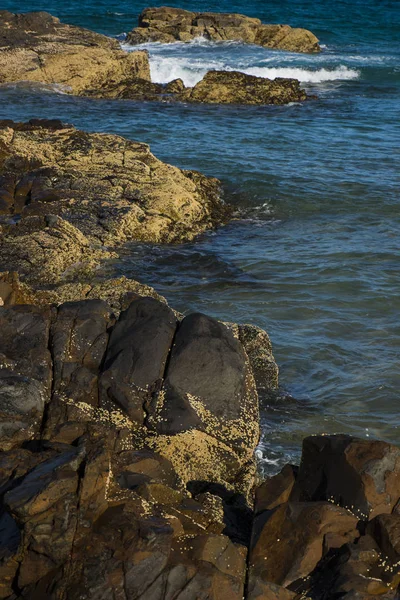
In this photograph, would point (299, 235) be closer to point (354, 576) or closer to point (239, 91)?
point (354, 576)


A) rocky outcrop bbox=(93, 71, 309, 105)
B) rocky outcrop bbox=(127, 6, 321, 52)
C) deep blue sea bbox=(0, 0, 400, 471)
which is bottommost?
deep blue sea bbox=(0, 0, 400, 471)

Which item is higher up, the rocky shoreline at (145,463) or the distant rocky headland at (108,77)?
the distant rocky headland at (108,77)

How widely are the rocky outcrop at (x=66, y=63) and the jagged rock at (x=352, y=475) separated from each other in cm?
2376

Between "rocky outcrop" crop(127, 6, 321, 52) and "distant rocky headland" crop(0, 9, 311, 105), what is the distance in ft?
36.8

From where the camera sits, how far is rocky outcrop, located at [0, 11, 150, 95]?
29.0 meters

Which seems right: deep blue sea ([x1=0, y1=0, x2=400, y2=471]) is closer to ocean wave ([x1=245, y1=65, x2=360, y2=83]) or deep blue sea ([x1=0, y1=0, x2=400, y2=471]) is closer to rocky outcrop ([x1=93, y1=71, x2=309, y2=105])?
ocean wave ([x1=245, y1=65, x2=360, y2=83])

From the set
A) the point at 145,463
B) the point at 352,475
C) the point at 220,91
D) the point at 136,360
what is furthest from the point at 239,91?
the point at 352,475

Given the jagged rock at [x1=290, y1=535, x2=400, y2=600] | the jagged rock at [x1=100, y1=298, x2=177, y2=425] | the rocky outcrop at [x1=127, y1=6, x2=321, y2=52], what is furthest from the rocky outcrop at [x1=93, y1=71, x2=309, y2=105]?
the jagged rock at [x1=290, y1=535, x2=400, y2=600]

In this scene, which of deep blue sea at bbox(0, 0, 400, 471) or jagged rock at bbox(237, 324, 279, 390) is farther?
deep blue sea at bbox(0, 0, 400, 471)

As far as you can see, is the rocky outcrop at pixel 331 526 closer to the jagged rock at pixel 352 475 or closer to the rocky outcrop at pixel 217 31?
the jagged rock at pixel 352 475

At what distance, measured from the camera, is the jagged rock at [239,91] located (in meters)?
28.4

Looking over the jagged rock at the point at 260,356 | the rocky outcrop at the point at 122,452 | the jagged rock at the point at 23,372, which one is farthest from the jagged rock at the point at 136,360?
the jagged rock at the point at 260,356

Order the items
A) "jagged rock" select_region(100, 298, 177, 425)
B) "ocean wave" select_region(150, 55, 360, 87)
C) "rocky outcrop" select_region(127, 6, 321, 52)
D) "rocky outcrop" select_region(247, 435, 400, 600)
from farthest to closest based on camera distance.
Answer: "rocky outcrop" select_region(127, 6, 321, 52), "ocean wave" select_region(150, 55, 360, 87), "jagged rock" select_region(100, 298, 177, 425), "rocky outcrop" select_region(247, 435, 400, 600)

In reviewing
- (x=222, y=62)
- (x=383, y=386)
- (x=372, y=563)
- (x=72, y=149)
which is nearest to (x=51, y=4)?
(x=222, y=62)
